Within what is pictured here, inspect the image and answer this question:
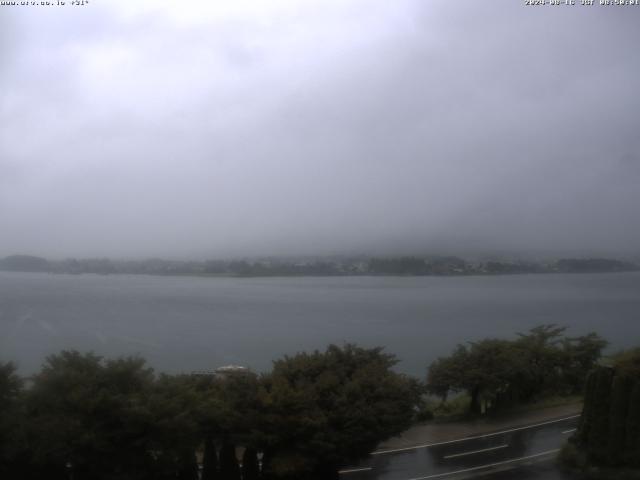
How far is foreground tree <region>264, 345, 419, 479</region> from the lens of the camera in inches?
461

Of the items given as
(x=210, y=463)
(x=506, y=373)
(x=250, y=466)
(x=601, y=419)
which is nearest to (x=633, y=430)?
(x=601, y=419)

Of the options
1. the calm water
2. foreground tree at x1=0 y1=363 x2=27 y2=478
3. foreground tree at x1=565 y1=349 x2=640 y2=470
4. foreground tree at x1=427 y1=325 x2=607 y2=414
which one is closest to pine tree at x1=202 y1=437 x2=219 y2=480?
foreground tree at x1=0 y1=363 x2=27 y2=478

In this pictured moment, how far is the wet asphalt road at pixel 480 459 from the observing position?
1383 centimetres

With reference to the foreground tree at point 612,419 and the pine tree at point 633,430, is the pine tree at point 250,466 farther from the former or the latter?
the pine tree at point 633,430

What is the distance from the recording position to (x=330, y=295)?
70812 mm

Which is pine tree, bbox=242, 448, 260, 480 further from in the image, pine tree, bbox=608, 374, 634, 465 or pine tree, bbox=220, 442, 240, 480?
pine tree, bbox=608, 374, 634, 465

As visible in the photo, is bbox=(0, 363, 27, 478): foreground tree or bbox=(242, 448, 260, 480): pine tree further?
bbox=(242, 448, 260, 480): pine tree

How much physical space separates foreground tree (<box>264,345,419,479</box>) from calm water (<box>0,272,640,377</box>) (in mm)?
11260

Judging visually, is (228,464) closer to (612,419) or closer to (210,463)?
(210,463)

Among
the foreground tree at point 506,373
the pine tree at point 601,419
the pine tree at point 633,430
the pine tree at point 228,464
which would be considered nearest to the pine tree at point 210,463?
the pine tree at point 228,464

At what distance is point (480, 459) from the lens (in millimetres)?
15000

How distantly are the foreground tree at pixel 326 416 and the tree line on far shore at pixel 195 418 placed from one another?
2 cm

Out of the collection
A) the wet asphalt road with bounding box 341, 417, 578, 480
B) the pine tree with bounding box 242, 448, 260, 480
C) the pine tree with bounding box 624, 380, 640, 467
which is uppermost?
the pine tree with bounding box 624, 380, 640, 467

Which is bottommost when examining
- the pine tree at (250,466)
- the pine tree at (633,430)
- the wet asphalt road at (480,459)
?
the wet asphalt road at (480,459)
